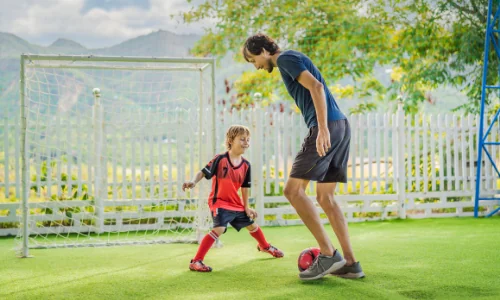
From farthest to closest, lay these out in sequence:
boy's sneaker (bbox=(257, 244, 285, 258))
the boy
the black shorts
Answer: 1. boy's sneaker (bbox=(257, 244, 285, 258))
2. the boy
3. the black shorts

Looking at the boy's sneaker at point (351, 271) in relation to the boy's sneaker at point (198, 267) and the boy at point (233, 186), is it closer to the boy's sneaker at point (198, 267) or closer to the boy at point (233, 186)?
the boy's sneaker at point (198, 267)

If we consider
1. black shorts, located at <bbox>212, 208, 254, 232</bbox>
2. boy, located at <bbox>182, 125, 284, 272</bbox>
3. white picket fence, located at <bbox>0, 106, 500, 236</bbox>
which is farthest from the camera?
white picket fence, located at <bbox>0, 106, 500, 236</bbox>

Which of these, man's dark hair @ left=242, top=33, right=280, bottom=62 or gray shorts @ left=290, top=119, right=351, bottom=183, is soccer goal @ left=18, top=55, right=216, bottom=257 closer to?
man's dark hair @ left=242, top=33, right=280, bottom=62

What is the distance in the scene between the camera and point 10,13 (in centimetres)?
1575

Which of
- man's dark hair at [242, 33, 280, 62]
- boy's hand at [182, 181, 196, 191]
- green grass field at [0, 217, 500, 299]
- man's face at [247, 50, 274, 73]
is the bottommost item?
green grass field at [0, 217, 500, 299]

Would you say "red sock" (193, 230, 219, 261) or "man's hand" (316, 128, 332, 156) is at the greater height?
"man's hand" (316, 128, 332, 156)

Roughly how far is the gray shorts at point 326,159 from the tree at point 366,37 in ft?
24.7

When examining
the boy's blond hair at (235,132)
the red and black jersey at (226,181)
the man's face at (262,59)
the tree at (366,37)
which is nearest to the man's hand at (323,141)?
the man's face at (262,59)

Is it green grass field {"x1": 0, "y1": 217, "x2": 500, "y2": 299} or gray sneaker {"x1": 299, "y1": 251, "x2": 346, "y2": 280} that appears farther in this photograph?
gray sneaker {"x1": 299, "y1": 251, "x2": 346, "y2": 280}

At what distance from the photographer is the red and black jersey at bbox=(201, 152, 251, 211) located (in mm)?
4699

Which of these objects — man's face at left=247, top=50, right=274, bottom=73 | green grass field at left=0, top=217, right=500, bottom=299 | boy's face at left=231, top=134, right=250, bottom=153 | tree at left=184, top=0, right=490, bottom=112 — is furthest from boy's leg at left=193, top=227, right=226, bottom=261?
tree at left=184, top=0, right=490, bottom=112

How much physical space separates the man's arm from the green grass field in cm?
85

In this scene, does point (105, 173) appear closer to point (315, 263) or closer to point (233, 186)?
point (233, 186)

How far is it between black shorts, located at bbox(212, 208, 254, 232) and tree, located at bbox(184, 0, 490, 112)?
7.04 m
